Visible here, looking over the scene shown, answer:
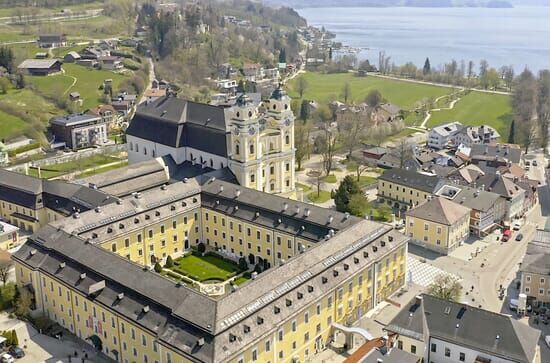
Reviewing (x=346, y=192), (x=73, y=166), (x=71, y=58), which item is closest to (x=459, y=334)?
(x=346, y=192)

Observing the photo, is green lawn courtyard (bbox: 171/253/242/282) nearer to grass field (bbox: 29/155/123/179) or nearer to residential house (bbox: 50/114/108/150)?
grass field (bbox: 29/155/123/179)

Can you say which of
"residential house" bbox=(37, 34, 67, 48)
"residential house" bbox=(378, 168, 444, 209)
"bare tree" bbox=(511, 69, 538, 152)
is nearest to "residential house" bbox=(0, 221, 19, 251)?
"residential house" bbox=(378, 168, 444, 209)

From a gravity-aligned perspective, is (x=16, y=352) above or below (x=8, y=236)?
below

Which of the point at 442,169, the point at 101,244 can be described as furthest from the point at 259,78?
the point at 101,244

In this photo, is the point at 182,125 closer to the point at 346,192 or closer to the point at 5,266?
the point at 346,192

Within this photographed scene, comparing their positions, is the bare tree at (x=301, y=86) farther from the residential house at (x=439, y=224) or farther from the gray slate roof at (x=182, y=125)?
the residential house at (x=439, y=224)

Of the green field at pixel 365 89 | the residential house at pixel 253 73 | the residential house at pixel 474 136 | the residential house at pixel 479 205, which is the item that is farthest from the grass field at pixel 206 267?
the residential house at pixel 253 73
